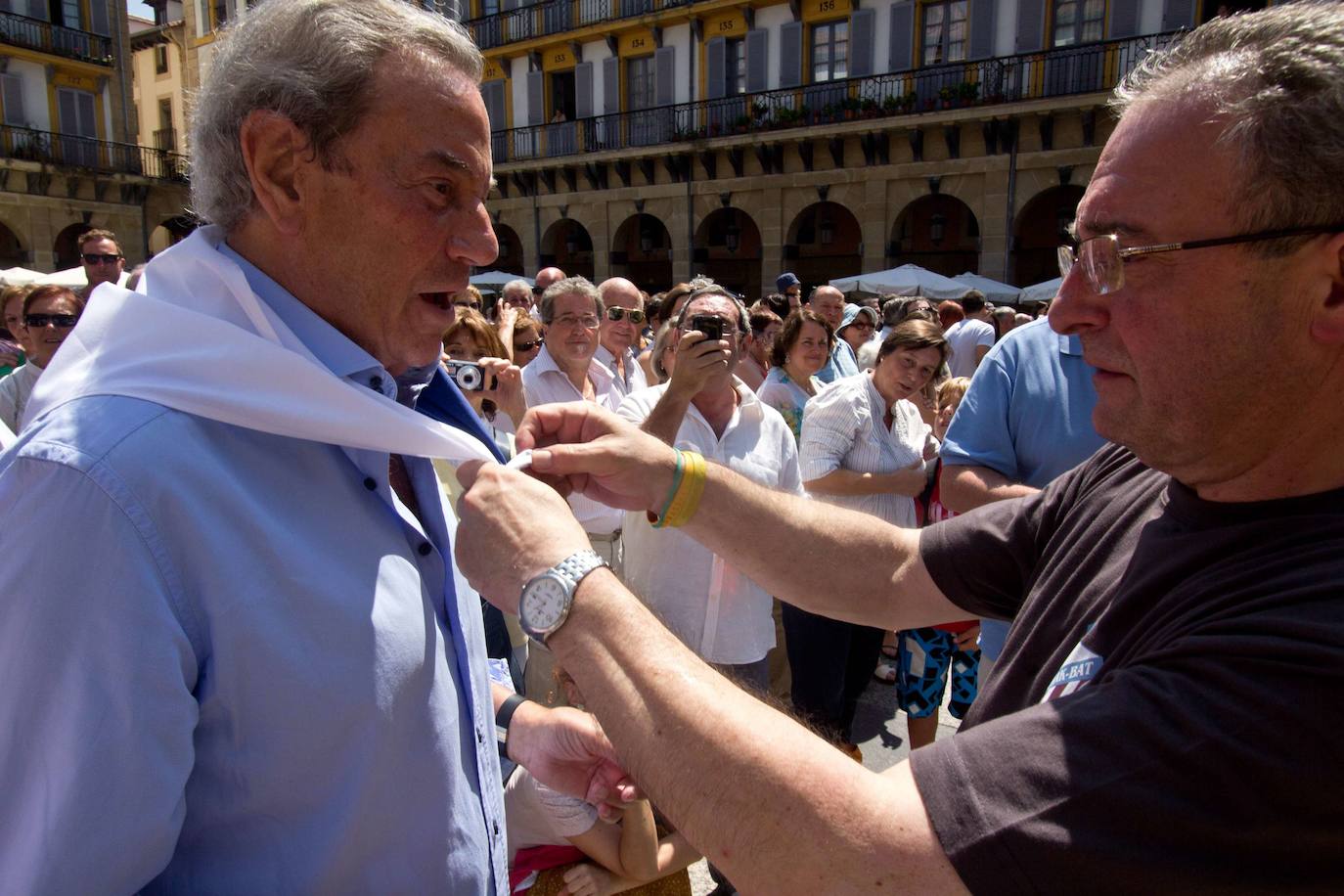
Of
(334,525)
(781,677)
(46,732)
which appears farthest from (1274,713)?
(781,677)

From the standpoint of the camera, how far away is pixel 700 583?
3.56 meters

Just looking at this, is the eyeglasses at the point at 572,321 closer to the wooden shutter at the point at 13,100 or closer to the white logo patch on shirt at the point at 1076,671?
the white logo patch on shirt at the point at 1076,671

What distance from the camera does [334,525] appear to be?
4.23 feet

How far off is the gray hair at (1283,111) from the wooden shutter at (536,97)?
26.0 metres

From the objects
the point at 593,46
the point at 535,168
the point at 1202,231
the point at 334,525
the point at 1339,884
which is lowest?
the point at 1339,884

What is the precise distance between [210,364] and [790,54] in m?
22.1

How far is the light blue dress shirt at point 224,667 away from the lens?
3.38 feet

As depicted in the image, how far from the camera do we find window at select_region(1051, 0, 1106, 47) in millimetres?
17516

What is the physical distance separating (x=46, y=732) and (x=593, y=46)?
2580cm

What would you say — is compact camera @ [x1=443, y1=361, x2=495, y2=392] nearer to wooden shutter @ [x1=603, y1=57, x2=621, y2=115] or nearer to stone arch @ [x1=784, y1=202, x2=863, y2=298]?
stone arch @ [x1=784, y1=202, x2=863, y2=298]

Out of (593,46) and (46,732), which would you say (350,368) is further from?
(593,46)

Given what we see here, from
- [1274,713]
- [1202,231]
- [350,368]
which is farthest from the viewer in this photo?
[350,368]

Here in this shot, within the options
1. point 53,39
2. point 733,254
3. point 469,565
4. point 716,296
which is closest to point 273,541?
point 469,565

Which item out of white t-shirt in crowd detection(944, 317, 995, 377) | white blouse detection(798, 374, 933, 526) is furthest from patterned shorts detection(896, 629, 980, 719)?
white t-shirt in crowd detection(944, 317, 995, 377)
